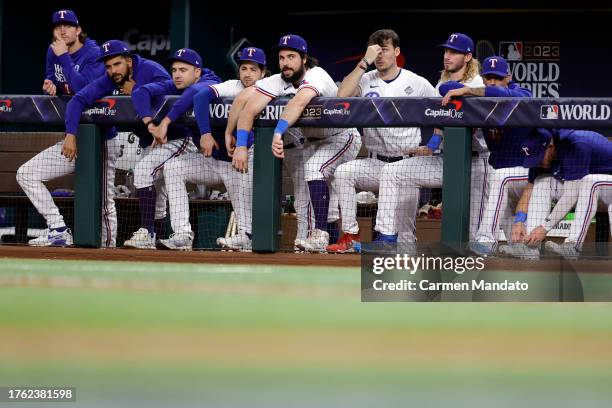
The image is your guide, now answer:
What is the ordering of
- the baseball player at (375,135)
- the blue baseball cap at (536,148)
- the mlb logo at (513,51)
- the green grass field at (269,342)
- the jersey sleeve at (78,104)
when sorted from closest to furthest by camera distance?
1. the green grass field at (269,342)
2. the blue baseball cap at (536,148)
3. the baseball player at (375,135)
4. the jersey sleeve at (78,104)
5. the mlb logo at (513,51)

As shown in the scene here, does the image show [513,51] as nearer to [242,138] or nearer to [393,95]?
[393,95]

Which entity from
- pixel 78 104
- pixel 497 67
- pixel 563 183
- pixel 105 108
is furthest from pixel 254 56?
pixel 563 183

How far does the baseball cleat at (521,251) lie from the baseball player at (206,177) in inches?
60.9

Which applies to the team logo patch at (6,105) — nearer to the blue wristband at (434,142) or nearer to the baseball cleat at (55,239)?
the baseball cleat at (55,239)

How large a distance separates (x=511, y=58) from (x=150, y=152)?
20.9 ft

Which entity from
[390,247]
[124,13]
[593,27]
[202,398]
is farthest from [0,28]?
[202,398]

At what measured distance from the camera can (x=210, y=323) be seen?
512cm

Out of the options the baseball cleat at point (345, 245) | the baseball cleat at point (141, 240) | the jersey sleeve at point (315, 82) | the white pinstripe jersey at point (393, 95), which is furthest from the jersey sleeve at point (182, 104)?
the baseball cleat at point (345, 245)

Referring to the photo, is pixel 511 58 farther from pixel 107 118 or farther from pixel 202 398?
pixel 202 398

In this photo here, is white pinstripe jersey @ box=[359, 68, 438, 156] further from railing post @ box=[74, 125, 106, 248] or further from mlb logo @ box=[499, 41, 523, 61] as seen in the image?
mlb logo @ box=[499, 41, 523, 61]

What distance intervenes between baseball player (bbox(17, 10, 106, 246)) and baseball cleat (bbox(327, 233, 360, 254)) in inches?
67.1

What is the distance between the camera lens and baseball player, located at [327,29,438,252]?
6289 millimetres

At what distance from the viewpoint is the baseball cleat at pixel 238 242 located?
255 inches

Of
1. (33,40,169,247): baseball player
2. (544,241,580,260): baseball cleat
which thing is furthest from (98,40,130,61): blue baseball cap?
(544,241,580,260): baseball cleat
